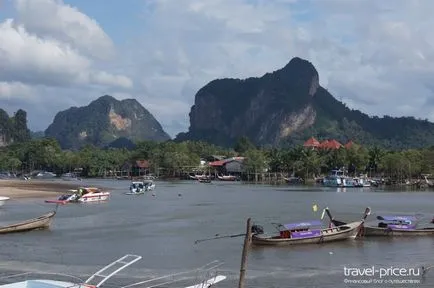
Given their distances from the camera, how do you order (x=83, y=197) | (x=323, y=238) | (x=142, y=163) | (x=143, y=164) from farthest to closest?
(x=142, y=163)
(x=143, y=164)
(x=83, y=197)
(x=323, y=238)

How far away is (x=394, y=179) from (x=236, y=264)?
4811 inches

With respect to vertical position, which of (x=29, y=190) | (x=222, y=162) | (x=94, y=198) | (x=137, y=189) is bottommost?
(x=94, y=198)

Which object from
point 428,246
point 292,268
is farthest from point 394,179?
point 292,268

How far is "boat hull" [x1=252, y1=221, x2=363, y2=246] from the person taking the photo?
32.9 meters

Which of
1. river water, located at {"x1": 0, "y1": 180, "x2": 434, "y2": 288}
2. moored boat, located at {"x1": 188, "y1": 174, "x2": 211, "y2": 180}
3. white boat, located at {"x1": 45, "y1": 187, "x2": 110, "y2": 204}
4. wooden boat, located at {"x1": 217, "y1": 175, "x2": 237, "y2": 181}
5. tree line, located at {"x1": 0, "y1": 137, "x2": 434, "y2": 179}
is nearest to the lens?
river water, located at {"x1": 0, "y1": 180, "x2": 434, "y2": 288}

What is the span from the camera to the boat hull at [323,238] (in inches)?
1294

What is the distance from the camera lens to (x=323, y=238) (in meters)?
34.1

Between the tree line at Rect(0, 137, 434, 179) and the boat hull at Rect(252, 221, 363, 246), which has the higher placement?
the tree line at Rect(0, 137, 434, 179)

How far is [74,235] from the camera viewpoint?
39531 millimetres

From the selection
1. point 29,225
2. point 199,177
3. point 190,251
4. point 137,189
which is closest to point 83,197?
point 137,189

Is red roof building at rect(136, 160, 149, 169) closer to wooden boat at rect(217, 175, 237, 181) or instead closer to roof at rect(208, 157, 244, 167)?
roof at rect(208, 157, 244, 167)

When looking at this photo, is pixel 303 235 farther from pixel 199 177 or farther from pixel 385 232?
pixel 199 177

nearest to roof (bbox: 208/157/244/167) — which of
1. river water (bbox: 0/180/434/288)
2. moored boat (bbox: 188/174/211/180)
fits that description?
moored boat (bbox: 188/174/211/180)

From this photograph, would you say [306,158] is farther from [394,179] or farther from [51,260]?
[51,260]
